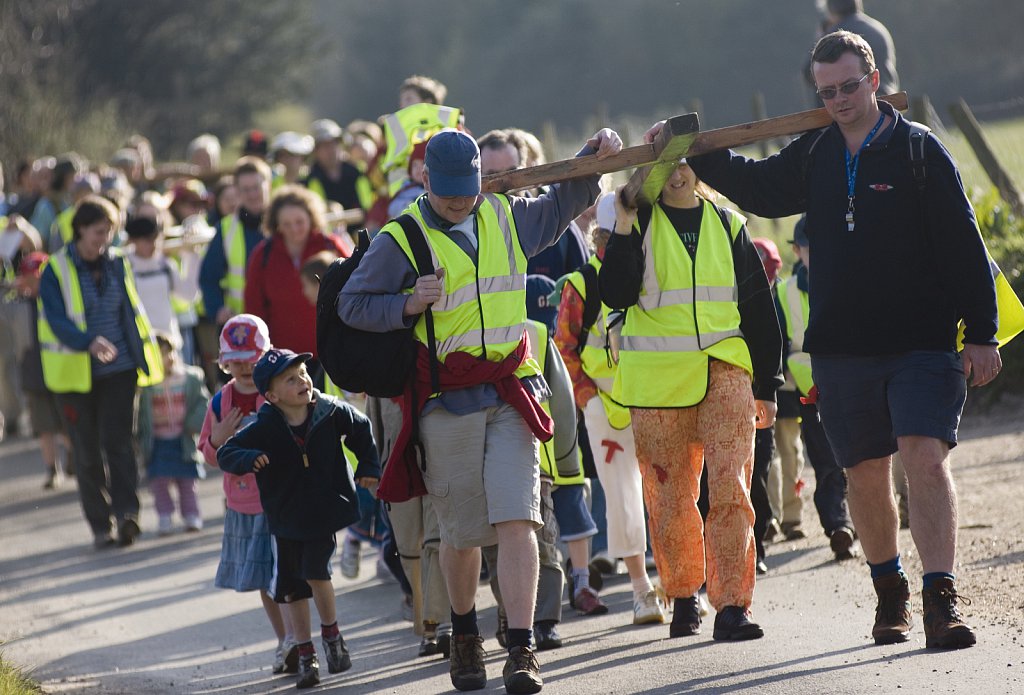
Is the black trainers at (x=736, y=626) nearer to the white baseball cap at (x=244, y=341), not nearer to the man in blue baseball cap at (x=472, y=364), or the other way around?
the man in blue baseball cap at (x=472, y=364)

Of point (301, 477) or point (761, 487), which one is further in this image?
point (761, 487)

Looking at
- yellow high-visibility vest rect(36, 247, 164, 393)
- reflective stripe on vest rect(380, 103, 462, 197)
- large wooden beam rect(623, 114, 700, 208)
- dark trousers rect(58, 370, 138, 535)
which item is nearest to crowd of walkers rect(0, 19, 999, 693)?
large wooden beam rect(623, 114, 700, 208)

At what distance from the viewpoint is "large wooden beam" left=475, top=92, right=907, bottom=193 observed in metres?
6.60

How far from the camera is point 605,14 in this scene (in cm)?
6272

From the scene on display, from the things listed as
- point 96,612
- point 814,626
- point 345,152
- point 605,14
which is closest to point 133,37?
point 605,14

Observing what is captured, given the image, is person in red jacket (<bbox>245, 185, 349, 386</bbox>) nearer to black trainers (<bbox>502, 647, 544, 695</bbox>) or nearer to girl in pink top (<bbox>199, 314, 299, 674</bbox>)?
girl in pink top (<bbox>199, 314, 299, 674</bbox>)

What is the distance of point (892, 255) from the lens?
20.8 feet

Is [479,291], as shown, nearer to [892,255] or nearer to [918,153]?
[892,255]

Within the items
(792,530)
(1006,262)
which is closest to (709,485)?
(792,530)

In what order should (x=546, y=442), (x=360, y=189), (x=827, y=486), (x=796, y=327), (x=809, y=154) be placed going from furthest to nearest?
(x=360, y=189) → (x=796, y=327) → (x=827, y=486) → (x=546, y=442) → (x=809, y=154)

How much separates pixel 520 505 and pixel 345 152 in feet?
51.0

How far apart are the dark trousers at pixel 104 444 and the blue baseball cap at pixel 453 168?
243 inches

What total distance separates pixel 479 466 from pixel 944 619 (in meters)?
1.77

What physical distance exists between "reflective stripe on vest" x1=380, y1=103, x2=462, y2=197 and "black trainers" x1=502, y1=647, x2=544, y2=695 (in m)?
4.23
